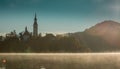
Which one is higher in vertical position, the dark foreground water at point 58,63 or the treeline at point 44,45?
the treeline at point 44,45

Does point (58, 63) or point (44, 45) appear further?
point (44, 45)

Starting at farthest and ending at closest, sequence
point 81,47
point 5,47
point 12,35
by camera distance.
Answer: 1. point 12,35
2. point 81,47
3. point 5,47

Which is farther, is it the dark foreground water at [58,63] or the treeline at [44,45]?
the treeline at [44,45]

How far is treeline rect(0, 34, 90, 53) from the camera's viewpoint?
167125 mm

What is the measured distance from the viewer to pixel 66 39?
17212cm

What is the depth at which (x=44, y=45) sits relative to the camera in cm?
17012

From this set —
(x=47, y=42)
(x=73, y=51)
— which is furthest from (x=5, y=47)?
(x=73, y=51)

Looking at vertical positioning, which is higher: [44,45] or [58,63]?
[44,45]

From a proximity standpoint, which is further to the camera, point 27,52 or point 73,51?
point 73,51

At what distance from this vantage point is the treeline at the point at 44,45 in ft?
548

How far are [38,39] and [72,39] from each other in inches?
637

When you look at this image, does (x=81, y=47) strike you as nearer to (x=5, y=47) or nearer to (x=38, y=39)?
(x=38, y=39)

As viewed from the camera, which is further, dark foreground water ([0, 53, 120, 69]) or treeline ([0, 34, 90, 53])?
treeline ([0, 34, 90, 53])

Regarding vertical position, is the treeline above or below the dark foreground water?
above
